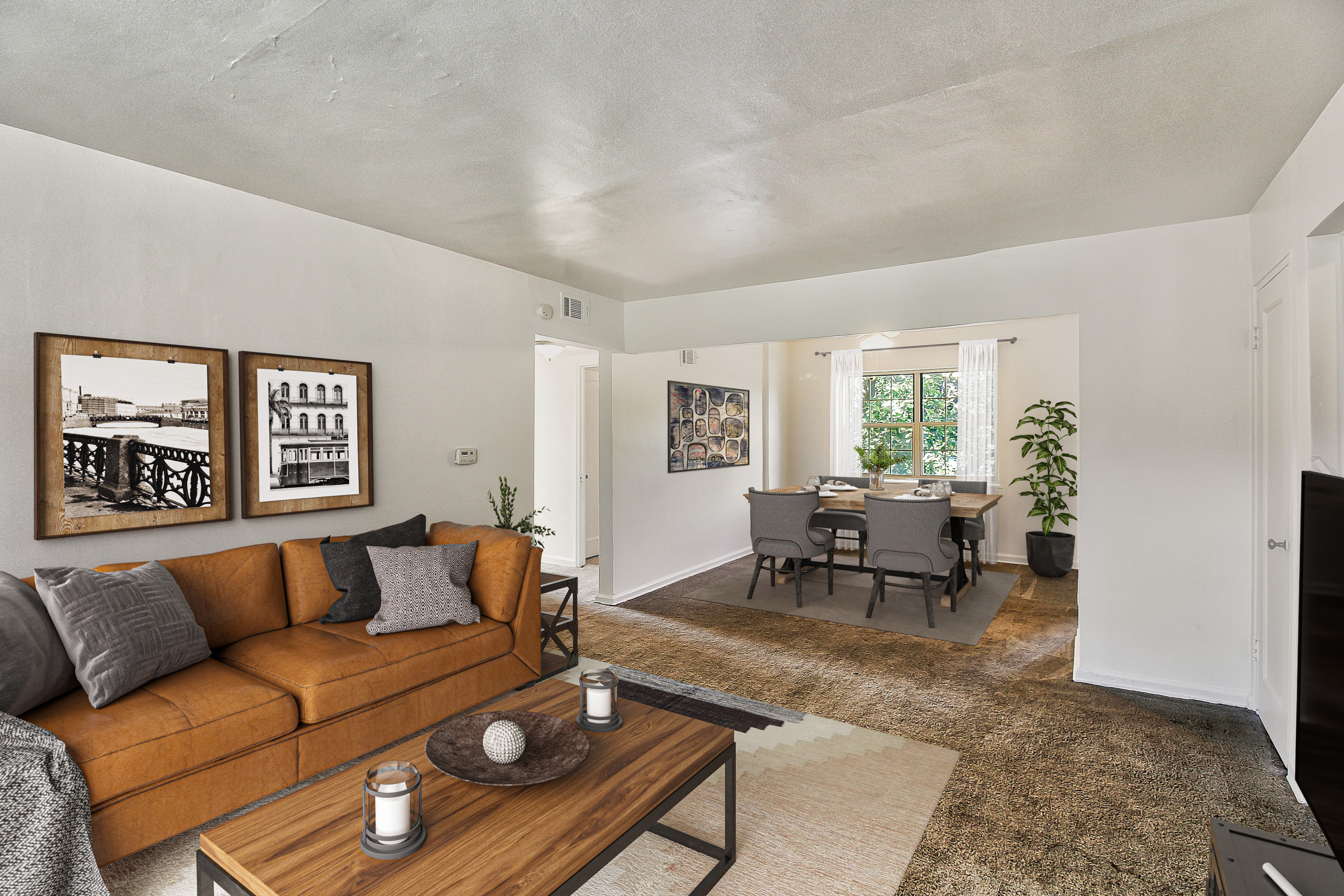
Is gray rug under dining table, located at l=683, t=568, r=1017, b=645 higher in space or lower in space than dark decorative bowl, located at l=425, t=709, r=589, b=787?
lower

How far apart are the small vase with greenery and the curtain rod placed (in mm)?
4221

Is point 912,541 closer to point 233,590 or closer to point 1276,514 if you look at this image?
point 1276,514

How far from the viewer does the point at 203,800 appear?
82.7 inches

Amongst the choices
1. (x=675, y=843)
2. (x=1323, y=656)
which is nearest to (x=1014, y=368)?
(x=1323, y=656)

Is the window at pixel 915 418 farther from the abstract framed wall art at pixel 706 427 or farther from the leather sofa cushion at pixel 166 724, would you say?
the leather sofa cushion at pixel 166 724

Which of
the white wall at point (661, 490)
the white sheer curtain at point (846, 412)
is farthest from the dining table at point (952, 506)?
the white sheer curtain at point (846, 412)

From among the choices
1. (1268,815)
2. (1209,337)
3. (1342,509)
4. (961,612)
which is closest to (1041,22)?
(1342,509)

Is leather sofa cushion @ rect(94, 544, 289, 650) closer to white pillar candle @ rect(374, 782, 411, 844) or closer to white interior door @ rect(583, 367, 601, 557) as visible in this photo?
white pillar candle @ rect(374, 782, 411, 844)

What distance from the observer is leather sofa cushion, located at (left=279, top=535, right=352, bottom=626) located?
3.00 metres

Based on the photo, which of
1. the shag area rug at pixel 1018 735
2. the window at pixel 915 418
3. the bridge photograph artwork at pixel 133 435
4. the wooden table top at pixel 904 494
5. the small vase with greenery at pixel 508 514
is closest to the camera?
the shag area rug at pixel 1018 735

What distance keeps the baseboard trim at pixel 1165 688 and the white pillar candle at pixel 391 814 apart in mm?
3488

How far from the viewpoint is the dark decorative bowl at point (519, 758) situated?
5.72 feet

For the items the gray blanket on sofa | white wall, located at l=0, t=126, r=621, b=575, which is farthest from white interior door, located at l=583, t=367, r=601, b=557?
the gray blanket on sofa

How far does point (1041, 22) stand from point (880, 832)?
2.47 m
